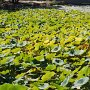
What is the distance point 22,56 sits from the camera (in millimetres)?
2656

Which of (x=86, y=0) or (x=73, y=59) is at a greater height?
(x=73, y=59)

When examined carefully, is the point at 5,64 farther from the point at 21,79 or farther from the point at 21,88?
the point at 21,88

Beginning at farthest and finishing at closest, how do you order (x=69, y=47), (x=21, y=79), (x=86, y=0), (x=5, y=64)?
(x=86, y=0), (x=69, y=47), (x=5, y=64), (x=21, y=79)

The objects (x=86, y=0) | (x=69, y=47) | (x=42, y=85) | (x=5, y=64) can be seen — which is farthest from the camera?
(x=86, y=0)

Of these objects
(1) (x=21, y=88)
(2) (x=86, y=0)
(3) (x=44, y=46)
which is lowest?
(2) (x=86, y=0)

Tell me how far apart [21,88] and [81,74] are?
1.68 ft

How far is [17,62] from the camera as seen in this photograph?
2531mm

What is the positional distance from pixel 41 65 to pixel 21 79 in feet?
1.43

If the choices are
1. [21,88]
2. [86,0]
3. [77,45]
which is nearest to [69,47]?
[77,45]

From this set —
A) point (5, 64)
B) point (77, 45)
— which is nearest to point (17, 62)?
point (5, 64)

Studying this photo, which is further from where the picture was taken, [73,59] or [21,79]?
[73,59]

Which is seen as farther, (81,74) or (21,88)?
(81,74)

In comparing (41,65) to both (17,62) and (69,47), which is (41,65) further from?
(69,47)

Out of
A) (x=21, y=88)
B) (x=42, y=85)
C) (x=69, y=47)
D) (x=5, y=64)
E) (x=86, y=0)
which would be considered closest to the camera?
(x=21, y=88)
